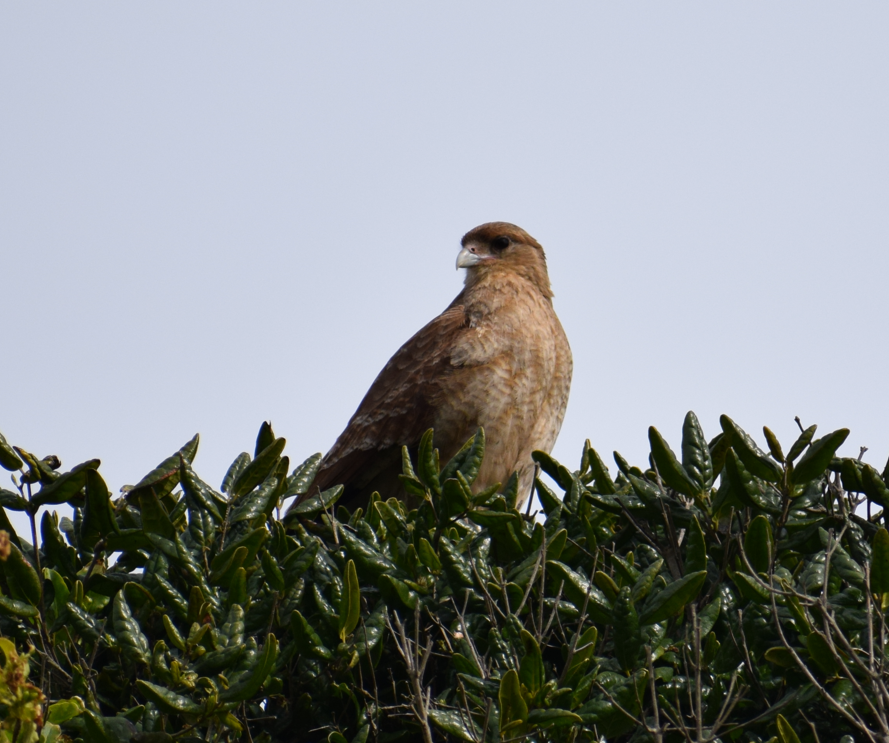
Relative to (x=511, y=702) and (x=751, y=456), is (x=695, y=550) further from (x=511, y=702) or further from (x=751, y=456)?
(x=511, y=702)

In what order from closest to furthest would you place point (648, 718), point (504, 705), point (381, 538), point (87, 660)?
point (504, 705) < point (648, 718) < point (87, 660) < point (381, 538)

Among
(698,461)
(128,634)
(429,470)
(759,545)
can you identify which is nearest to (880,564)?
(759,545)

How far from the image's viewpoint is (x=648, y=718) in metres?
2.41

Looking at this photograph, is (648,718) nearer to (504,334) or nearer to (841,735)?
(841,735)

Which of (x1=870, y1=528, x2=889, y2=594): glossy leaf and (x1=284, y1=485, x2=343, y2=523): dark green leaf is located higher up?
(x1=284, y1=485, x2=343, y2=523): dark green leaf

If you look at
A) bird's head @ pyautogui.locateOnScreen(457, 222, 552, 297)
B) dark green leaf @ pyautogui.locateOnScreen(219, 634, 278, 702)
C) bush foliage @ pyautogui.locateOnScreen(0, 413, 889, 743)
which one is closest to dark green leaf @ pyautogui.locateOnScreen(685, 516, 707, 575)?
bush foliage @ pyautogui.locateOnScreen(0, 413, 889, 743)

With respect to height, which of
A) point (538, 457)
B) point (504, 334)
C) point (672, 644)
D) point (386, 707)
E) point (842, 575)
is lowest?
point (386, 707)

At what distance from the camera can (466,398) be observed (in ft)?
18.9

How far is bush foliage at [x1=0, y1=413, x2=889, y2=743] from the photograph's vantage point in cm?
227

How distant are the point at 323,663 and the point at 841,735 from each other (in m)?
1.16

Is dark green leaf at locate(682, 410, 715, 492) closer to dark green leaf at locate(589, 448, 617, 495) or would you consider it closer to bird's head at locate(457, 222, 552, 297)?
dark green leaf at locate(589, 448, 617, 495)

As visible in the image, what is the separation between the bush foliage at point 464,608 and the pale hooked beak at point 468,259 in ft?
14.0

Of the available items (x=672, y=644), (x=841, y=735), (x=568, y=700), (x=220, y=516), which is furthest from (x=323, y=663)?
(x=841, y=735)

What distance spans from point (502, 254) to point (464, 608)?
5054 mm
